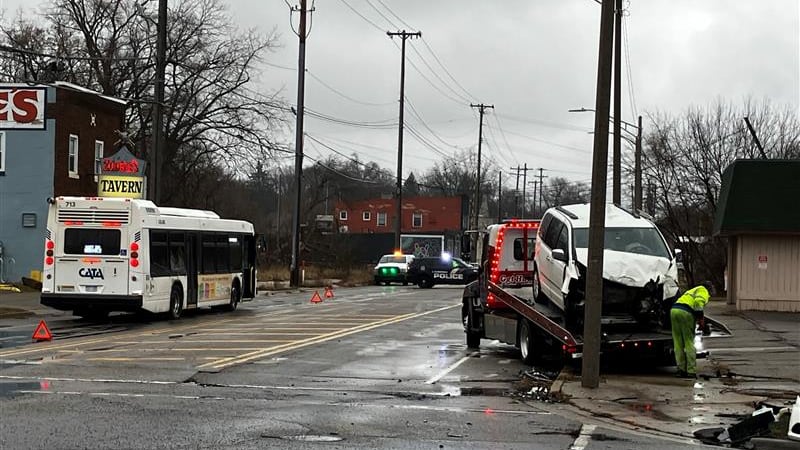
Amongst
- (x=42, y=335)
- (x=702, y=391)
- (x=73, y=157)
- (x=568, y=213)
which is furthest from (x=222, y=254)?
(x=702, y=391)

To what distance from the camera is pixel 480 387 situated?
46.1 ft

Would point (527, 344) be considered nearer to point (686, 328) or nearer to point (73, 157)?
point (686, 328)

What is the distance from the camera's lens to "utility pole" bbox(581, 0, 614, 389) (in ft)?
44.9

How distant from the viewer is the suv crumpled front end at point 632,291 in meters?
15.6

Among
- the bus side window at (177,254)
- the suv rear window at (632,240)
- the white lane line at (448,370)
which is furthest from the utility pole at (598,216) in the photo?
the bus side window at (177,254)

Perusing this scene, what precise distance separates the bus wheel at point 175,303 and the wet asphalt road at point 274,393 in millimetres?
2674

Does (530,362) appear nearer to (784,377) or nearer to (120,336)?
(784,377)

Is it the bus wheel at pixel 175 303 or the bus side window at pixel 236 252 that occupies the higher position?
the bus side window at pixel 236 252

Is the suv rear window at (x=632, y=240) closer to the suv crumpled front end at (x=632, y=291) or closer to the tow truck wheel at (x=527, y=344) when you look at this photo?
the suv crumpled front end at (x=632, y=291)

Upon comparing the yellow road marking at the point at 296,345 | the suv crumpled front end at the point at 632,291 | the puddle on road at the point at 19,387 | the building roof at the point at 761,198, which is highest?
the building roof at the point at 761,198

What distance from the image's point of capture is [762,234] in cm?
2823

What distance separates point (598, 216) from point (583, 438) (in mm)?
4413

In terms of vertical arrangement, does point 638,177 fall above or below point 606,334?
above

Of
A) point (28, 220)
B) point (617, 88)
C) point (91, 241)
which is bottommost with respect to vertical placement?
point (91, 241)
